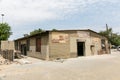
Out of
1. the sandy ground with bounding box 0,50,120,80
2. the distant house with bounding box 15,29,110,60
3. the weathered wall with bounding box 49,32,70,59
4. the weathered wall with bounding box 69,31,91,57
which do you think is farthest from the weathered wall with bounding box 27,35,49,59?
the sandy ground with bounding box 0,50,120,80

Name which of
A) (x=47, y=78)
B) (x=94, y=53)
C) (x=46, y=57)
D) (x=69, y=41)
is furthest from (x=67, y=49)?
(x=47, y=78)

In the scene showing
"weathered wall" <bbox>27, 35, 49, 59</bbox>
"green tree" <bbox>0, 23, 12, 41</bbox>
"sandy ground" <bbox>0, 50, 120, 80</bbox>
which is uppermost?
"green tree" <bbox>0, 23, 12, 41</bbox>

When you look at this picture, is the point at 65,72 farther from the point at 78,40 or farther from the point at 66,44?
the point at 78,40

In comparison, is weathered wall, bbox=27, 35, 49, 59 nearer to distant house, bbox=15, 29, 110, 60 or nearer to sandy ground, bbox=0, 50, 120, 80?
distant house, bbox=15, 29, 110, 60

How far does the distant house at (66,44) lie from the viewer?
30.6m

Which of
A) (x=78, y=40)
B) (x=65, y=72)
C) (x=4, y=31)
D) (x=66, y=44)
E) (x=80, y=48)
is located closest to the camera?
(x=65, y=72)

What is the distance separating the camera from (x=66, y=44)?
105 feet

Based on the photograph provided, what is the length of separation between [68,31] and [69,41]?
1.55 metres

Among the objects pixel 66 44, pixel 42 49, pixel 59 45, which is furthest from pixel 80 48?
pixel 42 49

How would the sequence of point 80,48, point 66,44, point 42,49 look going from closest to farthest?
point 66,44
point 42,49
point 80,48

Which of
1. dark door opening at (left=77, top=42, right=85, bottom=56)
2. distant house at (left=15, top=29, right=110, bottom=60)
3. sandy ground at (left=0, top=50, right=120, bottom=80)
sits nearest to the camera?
sandy ground at (left=0, top=50, right=120, bottom=80)

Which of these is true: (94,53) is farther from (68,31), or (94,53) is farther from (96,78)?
(96,78)

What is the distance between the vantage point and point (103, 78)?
48.8 ft

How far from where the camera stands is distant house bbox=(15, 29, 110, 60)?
30.6 metres
